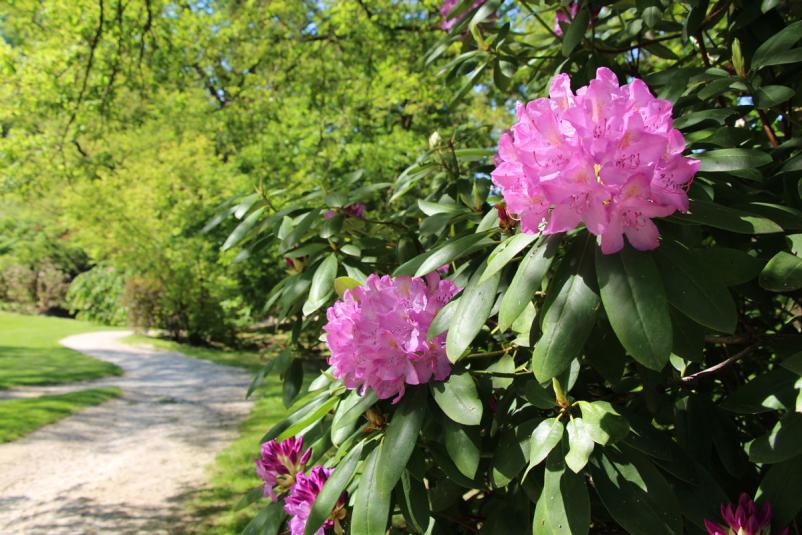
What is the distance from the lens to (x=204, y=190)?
38.2ft

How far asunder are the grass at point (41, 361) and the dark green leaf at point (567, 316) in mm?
9536

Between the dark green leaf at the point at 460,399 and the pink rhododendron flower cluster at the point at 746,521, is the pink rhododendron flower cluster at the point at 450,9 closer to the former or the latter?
the dark green leaf at the point at 460,399

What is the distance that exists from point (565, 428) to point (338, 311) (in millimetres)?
490

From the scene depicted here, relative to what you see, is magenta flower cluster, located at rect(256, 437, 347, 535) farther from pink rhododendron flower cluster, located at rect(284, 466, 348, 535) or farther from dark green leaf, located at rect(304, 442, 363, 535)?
dark green leaf, located at rect(304, 442, 363, 535)

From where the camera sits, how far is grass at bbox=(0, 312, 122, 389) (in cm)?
937

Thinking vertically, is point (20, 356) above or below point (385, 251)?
below

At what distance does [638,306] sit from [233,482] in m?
4.96

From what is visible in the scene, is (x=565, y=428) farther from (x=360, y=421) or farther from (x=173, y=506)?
(x=173, y=506)

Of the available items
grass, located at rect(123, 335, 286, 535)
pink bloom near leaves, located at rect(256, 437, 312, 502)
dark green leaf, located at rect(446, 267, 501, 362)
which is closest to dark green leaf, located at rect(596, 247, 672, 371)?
dark green leaf, located at rect(446, 267, 501, 362)

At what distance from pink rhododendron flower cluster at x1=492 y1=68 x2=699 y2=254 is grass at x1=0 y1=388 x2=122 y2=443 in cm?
662

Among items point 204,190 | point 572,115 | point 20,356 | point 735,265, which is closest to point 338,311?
→ point 572,115

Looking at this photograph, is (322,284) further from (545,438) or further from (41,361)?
(41,361)

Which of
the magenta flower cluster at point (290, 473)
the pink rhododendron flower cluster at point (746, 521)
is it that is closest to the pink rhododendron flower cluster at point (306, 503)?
the magenta flower cluster at point (290, 473)

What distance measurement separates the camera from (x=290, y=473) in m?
1.60
